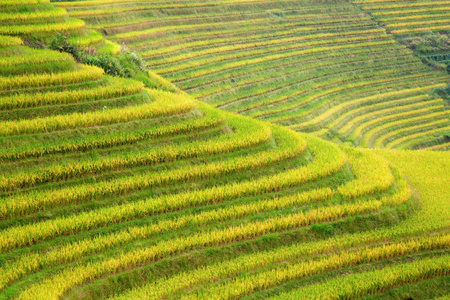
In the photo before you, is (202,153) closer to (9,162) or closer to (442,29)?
(9,162)

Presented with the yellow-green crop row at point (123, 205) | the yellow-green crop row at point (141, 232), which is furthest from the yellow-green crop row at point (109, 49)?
the yellow-green crop row at point (141, 232)

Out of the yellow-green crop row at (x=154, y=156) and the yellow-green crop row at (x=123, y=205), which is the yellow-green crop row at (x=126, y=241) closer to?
the yellow-green crop row at (x=123, y=205)

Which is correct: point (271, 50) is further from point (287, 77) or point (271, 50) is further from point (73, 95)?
point (73, 95)

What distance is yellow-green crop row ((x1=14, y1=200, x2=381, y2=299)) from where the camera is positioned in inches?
411

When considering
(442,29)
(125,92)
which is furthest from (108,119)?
(442,29)

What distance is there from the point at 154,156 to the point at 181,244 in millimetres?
3561

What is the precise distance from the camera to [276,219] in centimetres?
1391

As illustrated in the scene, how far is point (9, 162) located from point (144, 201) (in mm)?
4098

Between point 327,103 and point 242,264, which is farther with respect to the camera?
point 327,103

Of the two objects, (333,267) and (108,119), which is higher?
(108,119)

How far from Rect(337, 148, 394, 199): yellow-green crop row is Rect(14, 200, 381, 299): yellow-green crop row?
66 cm

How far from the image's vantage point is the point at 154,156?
1481 cm

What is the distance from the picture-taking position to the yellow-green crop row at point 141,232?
10.8 meters

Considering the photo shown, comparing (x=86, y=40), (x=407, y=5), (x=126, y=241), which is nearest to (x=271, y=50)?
(x=86, y=40)
